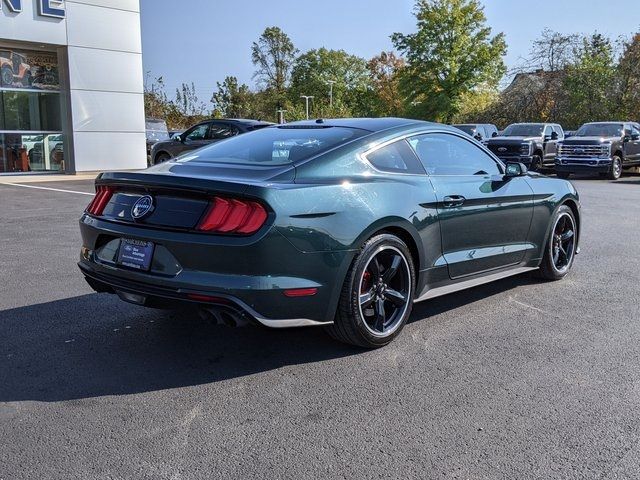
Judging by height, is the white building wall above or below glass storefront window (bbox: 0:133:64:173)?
above

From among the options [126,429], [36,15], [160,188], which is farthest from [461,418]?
[36,15]

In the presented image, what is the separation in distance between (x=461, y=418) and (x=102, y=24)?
1981 centimetres

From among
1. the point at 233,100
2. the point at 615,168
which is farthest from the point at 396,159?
the point at 233,100

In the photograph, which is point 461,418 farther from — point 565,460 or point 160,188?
point 160,188

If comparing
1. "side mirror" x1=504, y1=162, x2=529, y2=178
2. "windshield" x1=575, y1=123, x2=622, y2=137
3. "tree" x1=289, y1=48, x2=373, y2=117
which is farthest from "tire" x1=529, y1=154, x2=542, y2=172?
"tree" x1=289, y1=48, x2=373, y2=117

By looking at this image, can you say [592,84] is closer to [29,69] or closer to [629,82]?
[629,82]

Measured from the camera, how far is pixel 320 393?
3553mm

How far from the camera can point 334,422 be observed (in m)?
3.20

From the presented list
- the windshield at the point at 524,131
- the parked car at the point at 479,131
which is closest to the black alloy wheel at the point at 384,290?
the windshield at the point at 524,131

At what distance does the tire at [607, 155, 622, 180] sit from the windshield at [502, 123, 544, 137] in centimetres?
305

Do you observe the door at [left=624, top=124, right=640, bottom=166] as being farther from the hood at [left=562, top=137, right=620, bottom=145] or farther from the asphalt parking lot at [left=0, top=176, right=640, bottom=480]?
the asphalt parking lot at [left=0, top=176, right=640, bottom=480]

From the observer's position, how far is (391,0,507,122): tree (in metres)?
52.1

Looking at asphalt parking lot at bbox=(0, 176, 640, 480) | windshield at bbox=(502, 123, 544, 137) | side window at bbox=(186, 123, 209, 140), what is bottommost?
asphalt parking lot at bbox=(0, 176, 640, 480)

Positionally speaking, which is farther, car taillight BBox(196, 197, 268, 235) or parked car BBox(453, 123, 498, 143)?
parked car BBox(453, 123, 498, 143)
